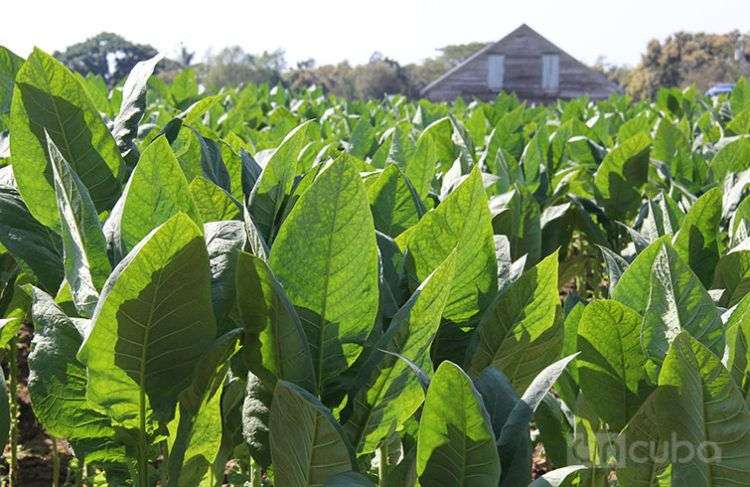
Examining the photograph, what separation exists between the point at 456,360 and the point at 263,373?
0.35 meters

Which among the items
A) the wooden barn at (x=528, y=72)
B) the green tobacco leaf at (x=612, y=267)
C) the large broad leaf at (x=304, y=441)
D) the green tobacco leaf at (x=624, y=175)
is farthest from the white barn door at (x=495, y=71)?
the large broad leaf at (x=304, y=441)

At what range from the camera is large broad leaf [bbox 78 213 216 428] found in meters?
0.99

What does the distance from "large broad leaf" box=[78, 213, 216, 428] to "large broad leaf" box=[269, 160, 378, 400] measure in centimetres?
12

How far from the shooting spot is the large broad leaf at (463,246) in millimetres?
1306

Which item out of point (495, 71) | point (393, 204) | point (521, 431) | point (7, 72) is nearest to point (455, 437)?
point (521, 431)

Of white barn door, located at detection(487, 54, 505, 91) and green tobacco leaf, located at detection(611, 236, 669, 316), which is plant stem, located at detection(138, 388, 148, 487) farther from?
white barn door, located at detection(487, 54, 505, 91)

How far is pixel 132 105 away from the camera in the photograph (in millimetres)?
1661

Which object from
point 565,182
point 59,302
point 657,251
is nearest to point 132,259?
point 59,302

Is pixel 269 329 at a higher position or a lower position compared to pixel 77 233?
lower

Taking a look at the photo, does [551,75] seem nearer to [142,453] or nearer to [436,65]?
[436,65]

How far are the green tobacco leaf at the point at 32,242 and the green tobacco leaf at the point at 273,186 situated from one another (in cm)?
31

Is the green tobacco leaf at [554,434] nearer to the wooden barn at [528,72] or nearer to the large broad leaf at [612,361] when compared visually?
the large broad leaf at [612,361]

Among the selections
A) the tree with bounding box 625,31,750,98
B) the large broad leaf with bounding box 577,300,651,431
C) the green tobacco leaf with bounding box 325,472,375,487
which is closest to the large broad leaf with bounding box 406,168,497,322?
the large broad leaf with bounding box 577,300,651,431

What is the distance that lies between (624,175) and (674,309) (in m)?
2.20
